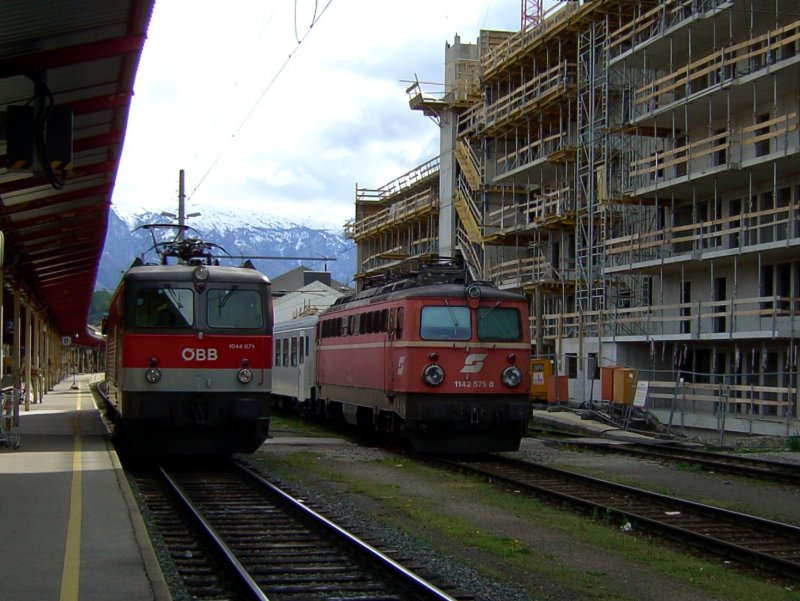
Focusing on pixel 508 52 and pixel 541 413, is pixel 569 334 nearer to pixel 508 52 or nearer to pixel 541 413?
pixel 541 413

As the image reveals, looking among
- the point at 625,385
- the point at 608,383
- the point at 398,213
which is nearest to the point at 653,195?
the point at 608,383

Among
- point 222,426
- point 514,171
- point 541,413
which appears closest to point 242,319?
point 222,426

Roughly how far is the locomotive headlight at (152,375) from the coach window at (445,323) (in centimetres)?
471

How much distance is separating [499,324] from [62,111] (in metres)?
10.3

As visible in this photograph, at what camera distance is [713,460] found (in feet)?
61.9

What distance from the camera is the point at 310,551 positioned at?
10109mm

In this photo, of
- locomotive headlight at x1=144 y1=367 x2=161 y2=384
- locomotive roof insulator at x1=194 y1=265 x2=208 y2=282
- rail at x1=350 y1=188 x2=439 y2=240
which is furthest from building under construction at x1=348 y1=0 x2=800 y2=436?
locomotive headlight at x1=144 y1=367 x2=161 y2=384

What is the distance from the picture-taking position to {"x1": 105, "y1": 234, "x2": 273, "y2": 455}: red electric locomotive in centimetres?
1581

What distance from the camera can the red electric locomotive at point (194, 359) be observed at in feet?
51.9

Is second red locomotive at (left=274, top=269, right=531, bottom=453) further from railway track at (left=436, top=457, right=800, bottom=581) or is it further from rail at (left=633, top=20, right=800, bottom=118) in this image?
rail at (left=633, top=20, right=800, bottom=118)

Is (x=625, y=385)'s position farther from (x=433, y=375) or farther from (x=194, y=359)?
(x=194, y=359)

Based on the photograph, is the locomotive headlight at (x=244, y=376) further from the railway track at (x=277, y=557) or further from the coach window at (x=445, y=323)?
the coach window at (x=445, y=323)

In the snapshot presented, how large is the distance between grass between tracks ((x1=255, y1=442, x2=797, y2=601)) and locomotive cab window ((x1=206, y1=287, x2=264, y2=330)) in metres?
2.40

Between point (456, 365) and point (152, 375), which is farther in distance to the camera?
point (456, 365)
